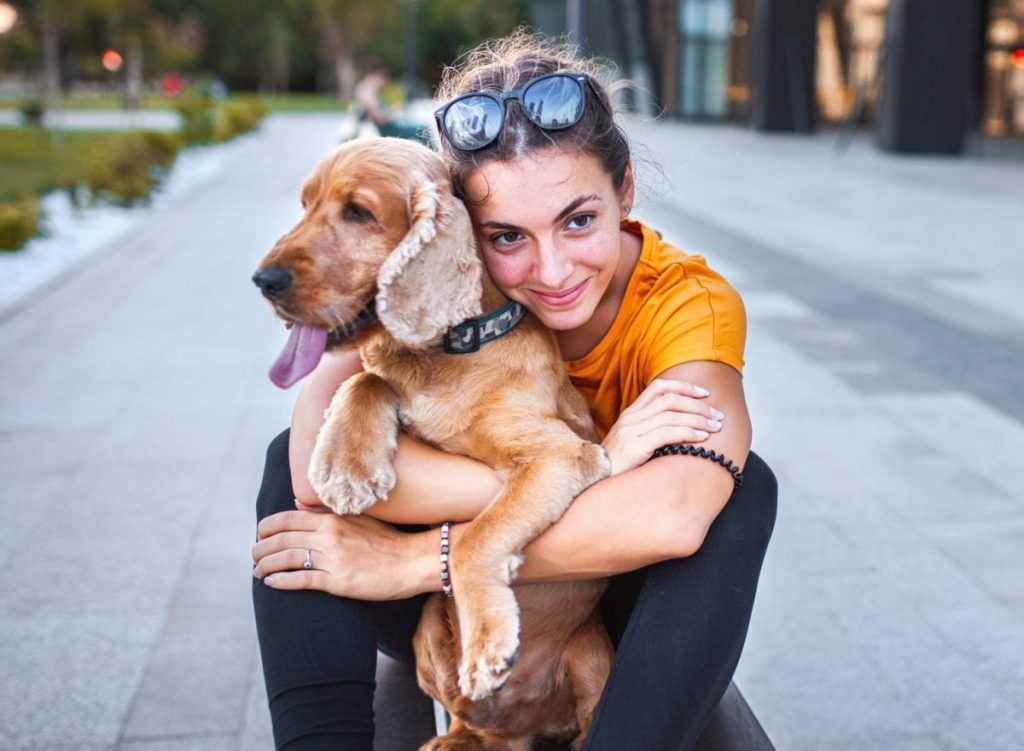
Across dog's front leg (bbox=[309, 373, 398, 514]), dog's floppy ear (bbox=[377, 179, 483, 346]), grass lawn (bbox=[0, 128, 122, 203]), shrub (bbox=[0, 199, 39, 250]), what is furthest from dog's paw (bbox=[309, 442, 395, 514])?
grass lawn (bbox=[0, 128, 122, 203])

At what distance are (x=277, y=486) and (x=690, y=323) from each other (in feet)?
3.12

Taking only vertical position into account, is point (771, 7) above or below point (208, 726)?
above

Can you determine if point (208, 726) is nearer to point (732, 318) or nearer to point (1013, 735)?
point (732, 318)

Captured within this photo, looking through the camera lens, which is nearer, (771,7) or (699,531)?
(699,531)

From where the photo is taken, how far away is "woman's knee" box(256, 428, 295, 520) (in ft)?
7.66

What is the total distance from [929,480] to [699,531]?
9.39ft

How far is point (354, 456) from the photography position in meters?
2.10

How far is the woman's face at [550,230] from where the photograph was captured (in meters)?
2.12

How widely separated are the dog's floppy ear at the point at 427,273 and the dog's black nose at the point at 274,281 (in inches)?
6.8

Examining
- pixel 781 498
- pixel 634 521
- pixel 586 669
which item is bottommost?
pixel 781 498

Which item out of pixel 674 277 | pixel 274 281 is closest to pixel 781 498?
pixel 674 277

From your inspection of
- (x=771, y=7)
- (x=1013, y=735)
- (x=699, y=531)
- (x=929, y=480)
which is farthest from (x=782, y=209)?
(x=771, y=7)

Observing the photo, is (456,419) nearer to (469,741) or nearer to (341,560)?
(341,560)

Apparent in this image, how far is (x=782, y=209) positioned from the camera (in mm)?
12492
